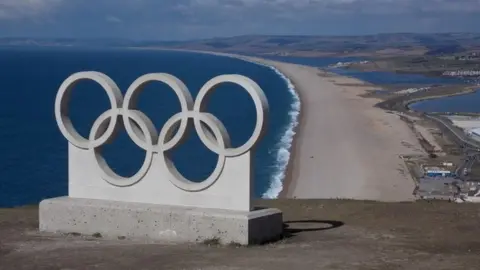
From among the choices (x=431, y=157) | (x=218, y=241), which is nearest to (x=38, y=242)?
(x=218, y=241)

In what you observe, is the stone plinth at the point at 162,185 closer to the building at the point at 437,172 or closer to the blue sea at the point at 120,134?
the blue sea at the point at 120,134

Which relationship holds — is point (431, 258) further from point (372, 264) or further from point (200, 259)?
point (200, 259)

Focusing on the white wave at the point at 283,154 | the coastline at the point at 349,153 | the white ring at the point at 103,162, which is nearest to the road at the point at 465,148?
the coastline at the point at 349,153

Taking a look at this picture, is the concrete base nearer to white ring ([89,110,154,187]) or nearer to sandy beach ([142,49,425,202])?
white ring ([89,110,154,187])

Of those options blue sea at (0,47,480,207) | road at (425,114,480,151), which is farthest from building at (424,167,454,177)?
road at (425,114,480,151)

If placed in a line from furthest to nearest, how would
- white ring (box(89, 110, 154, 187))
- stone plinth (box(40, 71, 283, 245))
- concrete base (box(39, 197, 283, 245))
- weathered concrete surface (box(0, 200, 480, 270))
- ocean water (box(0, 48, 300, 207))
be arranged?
ocean water (box(0, 48, 300, 207))
white ring (box(89, 110, 154, 187))
stone plinth (box(40, 71, 283, 245))
concrete base (box(39, 197, 283, 245))
weathered concrete surface (box(0, 200, 480, 270))

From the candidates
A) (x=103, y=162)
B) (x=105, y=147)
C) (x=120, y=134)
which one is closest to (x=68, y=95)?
(x=103, y=162)
